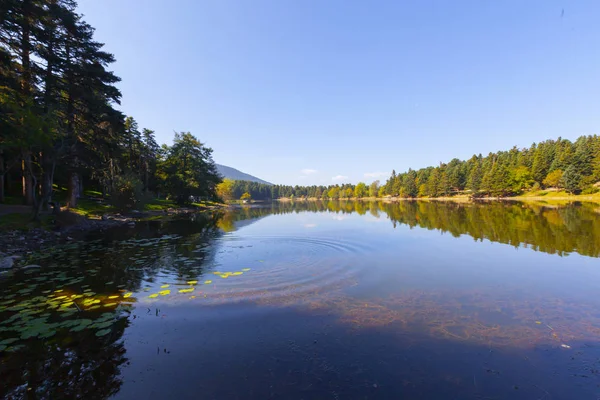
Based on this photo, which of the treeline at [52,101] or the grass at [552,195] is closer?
the treeline at [52,101]

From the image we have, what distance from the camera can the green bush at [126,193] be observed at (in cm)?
3641

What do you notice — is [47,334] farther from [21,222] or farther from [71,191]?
[71,191]

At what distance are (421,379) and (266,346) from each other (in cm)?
309

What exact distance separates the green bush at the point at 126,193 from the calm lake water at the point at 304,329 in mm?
27012

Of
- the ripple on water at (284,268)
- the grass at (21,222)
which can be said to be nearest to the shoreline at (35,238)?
the grass at (21,222)

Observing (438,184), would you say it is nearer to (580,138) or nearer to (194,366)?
(580,138)

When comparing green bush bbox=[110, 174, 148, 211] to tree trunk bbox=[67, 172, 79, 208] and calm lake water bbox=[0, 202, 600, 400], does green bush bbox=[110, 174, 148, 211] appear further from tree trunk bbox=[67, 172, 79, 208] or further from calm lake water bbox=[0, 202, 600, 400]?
calm lake water bbox=[0, 202, 600, 400]

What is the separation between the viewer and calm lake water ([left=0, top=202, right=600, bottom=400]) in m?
4.49

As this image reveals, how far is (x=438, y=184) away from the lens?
114 meters

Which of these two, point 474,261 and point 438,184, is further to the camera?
point 438,184

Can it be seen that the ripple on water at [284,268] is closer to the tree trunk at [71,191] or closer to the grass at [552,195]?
the tree trunk at [71,191]

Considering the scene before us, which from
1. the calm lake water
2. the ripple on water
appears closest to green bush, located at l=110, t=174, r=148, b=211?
the ripple on water

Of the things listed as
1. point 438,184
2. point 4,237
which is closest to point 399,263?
point 4,237

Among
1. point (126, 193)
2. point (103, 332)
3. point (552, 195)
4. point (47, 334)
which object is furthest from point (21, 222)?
point (552, 195)
